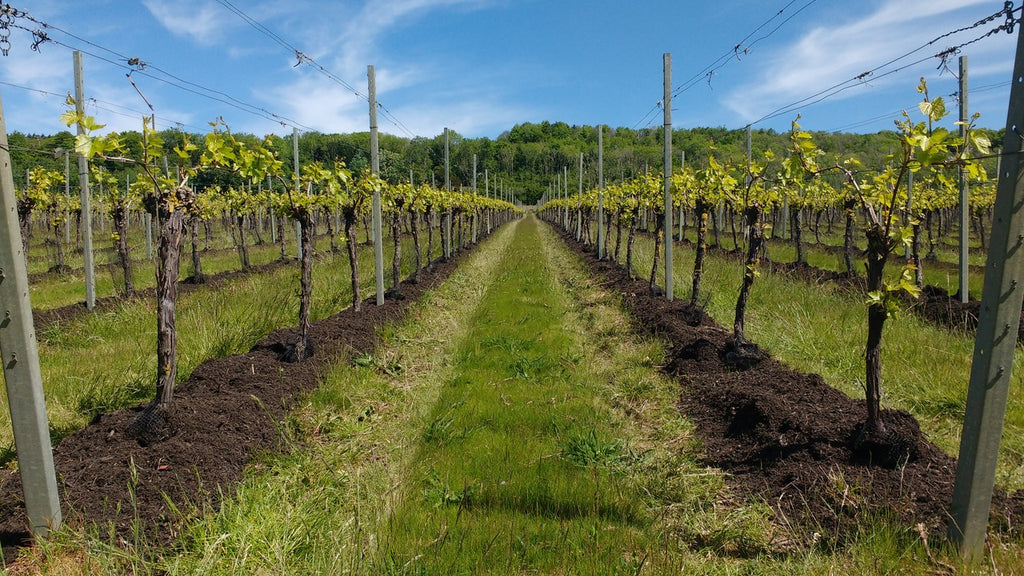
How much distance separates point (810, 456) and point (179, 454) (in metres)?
4.54

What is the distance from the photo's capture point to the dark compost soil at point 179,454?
3250mm

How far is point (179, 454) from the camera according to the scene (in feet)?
12.9

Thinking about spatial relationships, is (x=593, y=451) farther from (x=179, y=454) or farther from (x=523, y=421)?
(x=179, y=454)

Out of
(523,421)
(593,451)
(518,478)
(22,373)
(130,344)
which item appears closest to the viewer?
(22,373)

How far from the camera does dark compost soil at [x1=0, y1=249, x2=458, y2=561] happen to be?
3.25 meters

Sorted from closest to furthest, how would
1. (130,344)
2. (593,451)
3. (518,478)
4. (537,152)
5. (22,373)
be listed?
(22,373) < (518,478) < (593,451) < (130,344) < (537,152)

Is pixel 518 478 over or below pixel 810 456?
below

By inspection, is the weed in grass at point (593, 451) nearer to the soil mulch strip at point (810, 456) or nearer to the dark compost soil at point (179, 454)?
the soil mulch strip at point (810, 456)

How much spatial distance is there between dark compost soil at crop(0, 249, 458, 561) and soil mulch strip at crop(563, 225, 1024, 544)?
3721 millimetres

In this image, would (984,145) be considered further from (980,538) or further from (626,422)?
(626,422)

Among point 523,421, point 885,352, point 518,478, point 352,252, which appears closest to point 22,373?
point 518,478

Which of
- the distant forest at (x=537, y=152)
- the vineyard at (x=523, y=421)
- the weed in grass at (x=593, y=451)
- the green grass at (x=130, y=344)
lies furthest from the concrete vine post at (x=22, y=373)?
the distant forest at (x=537, y=152)

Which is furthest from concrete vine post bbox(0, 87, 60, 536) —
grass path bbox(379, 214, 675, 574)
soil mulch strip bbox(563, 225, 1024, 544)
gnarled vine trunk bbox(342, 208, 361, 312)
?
gnarled vine trunk bbox(342, 208, 361, 312)

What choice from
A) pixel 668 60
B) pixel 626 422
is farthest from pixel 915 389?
pixel 668 60
